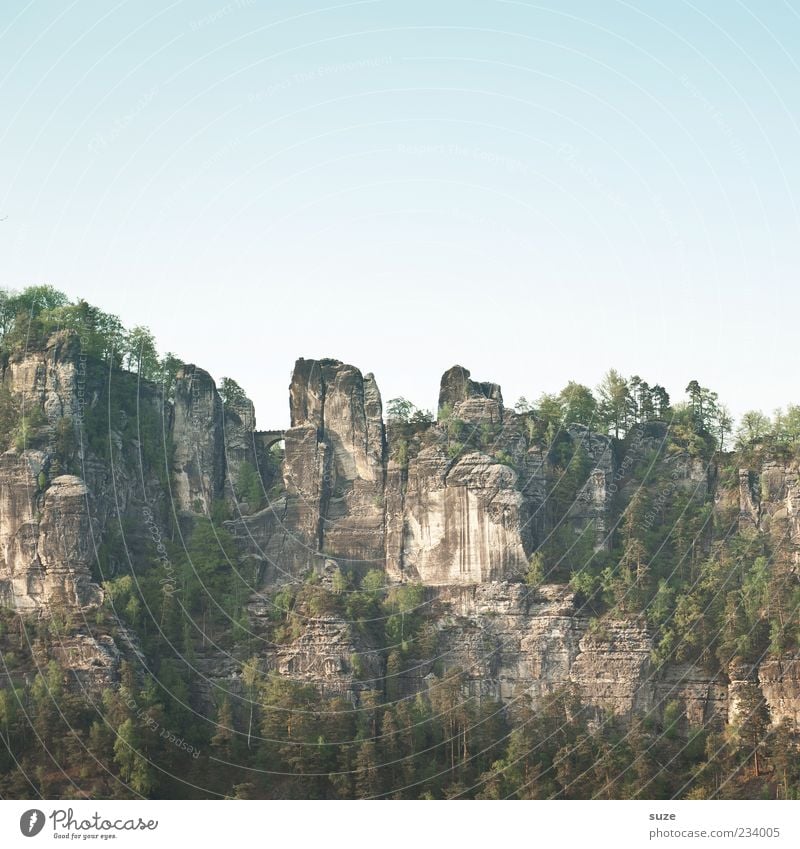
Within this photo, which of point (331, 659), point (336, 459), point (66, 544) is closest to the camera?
point (331, 659)

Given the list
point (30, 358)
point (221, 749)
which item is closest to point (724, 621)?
point (221, 749)

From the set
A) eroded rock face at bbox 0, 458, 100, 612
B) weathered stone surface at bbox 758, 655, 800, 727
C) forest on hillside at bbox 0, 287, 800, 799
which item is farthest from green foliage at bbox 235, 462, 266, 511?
weathered stone surface at bbox 758, 655, 800, 727

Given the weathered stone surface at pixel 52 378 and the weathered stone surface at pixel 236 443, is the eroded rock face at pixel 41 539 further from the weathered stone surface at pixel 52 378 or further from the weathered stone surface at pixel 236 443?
the weathered stone surface at pixel 236 443

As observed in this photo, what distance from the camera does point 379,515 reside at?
120m

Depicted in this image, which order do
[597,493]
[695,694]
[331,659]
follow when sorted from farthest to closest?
[597,493] → [331,659] → [695,694]

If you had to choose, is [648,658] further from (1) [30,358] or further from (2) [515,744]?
(1) [30,358]

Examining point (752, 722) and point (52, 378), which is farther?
point (52, 378)

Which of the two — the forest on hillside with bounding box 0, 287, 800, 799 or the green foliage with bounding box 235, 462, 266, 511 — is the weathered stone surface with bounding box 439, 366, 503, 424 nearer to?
the forest on hillside with bounding box 0, 287, 800, 799

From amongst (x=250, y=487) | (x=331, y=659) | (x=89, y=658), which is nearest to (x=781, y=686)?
(x=331, y=659)

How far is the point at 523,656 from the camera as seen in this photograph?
11412 cm

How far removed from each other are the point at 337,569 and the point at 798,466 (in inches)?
867

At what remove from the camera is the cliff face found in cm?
11256

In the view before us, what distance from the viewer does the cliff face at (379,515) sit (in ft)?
369

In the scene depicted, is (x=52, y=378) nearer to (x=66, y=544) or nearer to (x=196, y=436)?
(x=196, y=436)
